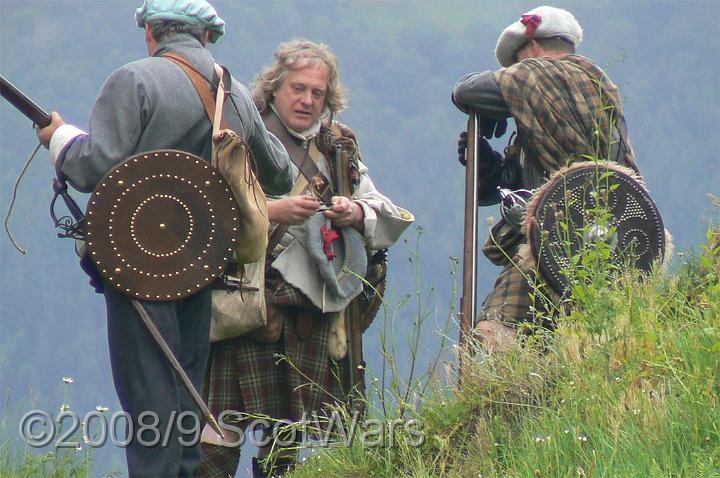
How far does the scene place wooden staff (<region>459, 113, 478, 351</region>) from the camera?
23.5ft

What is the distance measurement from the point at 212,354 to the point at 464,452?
5.77 feet

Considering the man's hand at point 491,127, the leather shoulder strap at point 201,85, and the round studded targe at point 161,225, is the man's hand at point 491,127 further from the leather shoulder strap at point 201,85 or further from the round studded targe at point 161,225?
the round studded targe at point 161,225

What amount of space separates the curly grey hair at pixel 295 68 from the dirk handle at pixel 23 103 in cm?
179

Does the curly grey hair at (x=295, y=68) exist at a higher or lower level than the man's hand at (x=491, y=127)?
higher

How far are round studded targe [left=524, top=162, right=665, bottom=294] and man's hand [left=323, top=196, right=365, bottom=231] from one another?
0.74 metres

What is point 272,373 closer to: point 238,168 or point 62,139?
point 238,168

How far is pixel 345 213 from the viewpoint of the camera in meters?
6.82

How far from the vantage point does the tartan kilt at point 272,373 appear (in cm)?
684

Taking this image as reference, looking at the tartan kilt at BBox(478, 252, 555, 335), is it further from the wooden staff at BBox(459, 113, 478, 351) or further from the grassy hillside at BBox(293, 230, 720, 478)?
the grassy hillside at BBox(293, 230, 720, 478)

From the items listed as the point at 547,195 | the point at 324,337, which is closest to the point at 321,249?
the point at 324,337

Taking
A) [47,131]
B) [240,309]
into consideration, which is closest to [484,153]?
[240,309]

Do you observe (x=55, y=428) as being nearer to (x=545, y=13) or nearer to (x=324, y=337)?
(x=324, y=337)

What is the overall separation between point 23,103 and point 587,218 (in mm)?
2415

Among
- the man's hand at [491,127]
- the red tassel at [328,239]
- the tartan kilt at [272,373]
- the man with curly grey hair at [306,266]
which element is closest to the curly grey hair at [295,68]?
the man with curly grey hair at [306,266]
